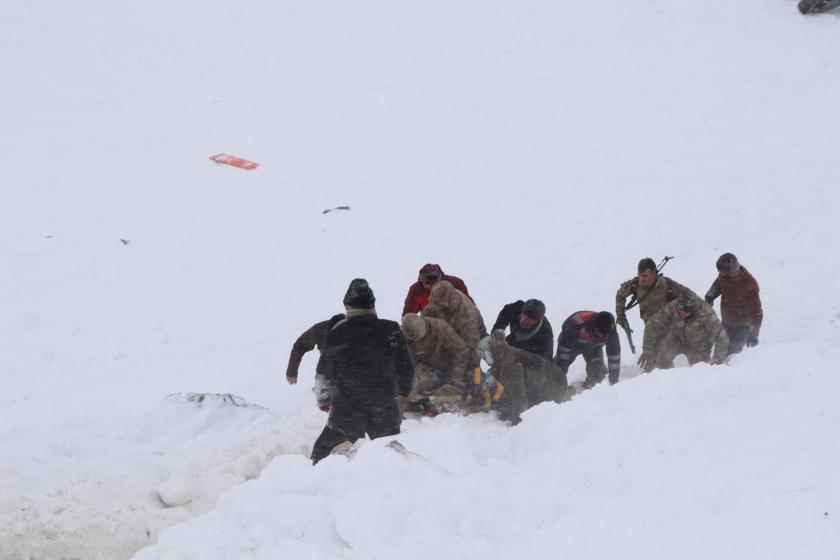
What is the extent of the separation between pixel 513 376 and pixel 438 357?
0.87 m

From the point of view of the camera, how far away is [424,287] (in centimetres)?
788

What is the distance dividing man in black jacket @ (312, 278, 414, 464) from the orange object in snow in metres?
11.3

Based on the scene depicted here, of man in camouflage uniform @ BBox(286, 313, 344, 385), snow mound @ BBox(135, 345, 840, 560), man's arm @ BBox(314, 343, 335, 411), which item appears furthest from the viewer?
man in camouflage uniform @ BBox(286, 313, 344, 385)

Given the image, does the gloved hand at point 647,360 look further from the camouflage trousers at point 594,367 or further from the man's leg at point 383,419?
the man's leg at point 383,419

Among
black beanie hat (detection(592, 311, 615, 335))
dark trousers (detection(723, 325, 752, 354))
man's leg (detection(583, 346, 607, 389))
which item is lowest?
man's leg (detection(583, 346, 607, 389))

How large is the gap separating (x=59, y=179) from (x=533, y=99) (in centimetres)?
1124

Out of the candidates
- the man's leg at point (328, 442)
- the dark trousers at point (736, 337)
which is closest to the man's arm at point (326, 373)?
the man's leg at point (328, 442)

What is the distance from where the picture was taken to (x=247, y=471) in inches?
237

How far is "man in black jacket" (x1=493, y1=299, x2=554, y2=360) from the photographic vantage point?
698 centimetres

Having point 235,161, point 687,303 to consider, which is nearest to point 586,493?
point 687,303

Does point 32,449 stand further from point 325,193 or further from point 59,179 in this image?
point 59,179

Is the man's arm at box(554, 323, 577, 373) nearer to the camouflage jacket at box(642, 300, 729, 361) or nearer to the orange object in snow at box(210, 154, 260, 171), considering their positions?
the camouflage jacket at box(642, 300, 729, 361)

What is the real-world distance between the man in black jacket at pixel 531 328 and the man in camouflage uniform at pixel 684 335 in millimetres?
1133

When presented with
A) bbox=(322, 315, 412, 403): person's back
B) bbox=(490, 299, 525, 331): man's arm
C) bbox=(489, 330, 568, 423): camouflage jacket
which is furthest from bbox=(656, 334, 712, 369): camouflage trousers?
bbox=(322, 315, 412, 403): person's back
